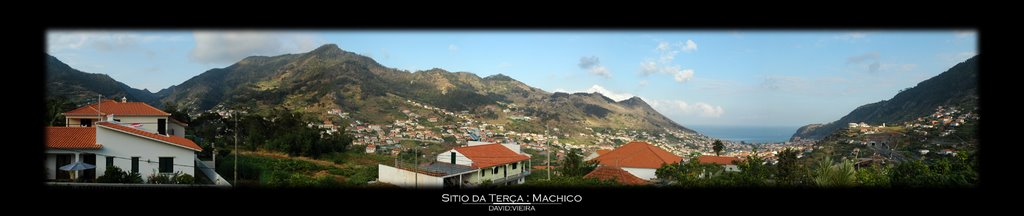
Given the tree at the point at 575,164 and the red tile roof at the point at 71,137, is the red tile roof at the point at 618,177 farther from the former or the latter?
the red tile roof at the point at 71,137

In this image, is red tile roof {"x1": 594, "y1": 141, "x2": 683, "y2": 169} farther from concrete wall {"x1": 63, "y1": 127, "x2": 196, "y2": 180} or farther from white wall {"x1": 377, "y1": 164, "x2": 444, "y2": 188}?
concrete wall {"x1": 63, "y1": 127, "x2": 196, "y2": 180}

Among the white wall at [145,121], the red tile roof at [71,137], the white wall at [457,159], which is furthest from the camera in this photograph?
the white wall at [457,159]

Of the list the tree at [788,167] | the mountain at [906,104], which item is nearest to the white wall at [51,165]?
the tree at [788,167]

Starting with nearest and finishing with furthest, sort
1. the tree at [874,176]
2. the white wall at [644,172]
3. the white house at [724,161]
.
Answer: the tree at [874,176], the white wall at [644,172], the white house at [724,161]

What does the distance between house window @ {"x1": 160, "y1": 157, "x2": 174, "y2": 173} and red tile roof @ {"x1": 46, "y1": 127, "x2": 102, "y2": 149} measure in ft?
1.45

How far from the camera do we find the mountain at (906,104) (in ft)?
11.9

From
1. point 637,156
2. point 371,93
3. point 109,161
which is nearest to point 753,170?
point 637,156

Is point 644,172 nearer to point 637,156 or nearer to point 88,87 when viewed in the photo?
point 637,156

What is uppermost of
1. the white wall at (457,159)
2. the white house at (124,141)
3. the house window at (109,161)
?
the white house at (124,141)

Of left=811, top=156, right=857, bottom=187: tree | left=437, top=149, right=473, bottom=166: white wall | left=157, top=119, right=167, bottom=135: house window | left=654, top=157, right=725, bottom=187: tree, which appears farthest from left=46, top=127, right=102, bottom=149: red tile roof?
left=811, top=156, right=857, bottom=187: tree

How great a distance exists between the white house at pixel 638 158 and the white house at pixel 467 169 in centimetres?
101
